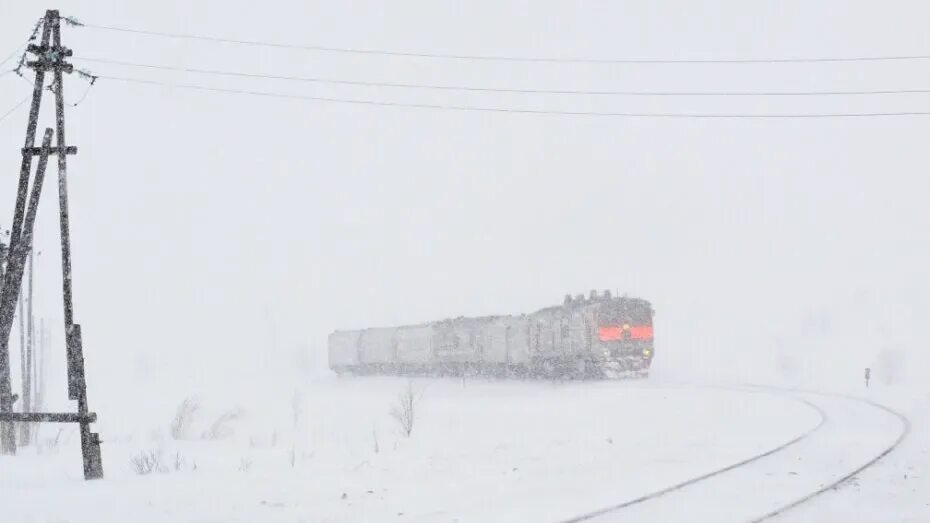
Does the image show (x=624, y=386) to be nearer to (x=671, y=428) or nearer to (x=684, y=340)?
(x=671, y=428)

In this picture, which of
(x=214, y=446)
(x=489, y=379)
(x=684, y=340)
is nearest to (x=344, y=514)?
(x=214, y=446)

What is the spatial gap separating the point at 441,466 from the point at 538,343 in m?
24.2

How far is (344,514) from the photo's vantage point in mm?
8734

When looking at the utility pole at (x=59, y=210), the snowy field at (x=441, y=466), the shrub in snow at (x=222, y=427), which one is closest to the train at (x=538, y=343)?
the snowy field at (x=441, y=466)

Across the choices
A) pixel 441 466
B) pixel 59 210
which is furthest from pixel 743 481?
pixel 59 210

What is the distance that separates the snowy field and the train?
311 inches

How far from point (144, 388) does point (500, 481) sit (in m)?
44.3

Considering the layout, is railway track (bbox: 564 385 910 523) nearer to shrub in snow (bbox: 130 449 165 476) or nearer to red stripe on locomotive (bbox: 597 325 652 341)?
shrub in snow (bbox: 130 449 165 476)

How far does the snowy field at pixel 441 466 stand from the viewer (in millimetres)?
8914

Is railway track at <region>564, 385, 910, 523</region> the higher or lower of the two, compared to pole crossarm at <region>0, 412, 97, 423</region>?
lower

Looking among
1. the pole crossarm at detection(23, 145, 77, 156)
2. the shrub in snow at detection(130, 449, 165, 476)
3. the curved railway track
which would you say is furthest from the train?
the pole crossarm at detection(23, 145, 77, 156)

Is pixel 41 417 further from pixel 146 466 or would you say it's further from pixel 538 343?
pixel 538 343

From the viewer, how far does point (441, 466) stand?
1185 cm

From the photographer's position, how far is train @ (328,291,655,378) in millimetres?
31797
